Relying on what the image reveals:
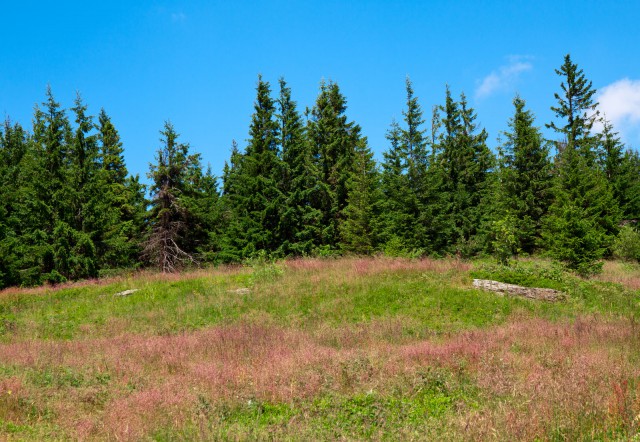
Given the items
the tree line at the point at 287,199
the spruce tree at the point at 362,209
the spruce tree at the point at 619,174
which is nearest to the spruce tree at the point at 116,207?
the tree line at the point at 287,199

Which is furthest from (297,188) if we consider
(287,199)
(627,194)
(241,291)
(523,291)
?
(627,194)

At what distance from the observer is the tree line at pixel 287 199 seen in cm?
2920

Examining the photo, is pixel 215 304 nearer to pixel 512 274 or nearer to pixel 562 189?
pixel 512 274

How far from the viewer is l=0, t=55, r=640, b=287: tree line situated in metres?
29.2

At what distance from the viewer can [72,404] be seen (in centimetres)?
613

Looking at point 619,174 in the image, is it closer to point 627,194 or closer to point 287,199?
point 627,194

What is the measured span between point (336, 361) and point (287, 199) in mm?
25158

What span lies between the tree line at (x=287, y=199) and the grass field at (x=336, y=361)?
45.3 feet

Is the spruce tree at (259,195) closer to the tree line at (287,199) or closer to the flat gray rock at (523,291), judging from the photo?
the tree line at (287,199)

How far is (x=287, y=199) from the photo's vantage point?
32.2 metres

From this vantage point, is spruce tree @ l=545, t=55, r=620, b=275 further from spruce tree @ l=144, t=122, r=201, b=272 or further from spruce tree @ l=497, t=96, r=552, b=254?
spruce tree @ l=144, t=122, r=201, b=272

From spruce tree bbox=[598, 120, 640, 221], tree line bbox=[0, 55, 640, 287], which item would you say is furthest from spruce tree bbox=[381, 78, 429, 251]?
spruce tree bbox=[598, 120, 640, 221]

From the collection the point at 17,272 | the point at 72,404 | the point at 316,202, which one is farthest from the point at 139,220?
the point at 72,404

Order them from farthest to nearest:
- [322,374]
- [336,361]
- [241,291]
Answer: [241,291], [336,361], [322,374]
